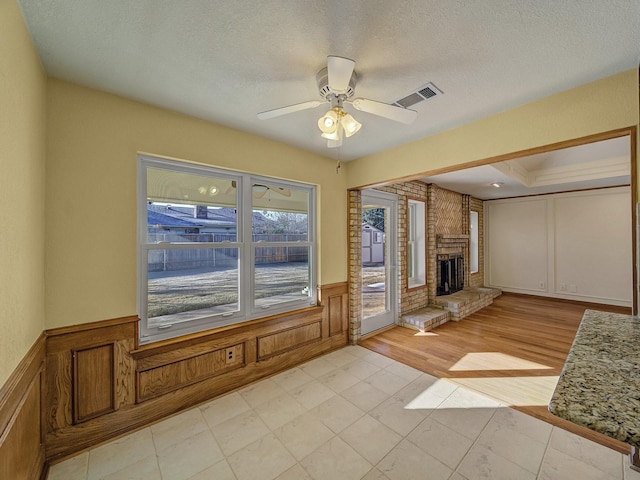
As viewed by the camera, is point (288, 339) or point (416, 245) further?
point (416, 245)

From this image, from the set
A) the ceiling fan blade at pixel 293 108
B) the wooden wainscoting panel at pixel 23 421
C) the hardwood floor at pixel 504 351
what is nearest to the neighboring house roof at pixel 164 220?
the wooden wainscoting panel at pixel 23 421

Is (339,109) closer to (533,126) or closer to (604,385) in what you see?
(533,126)

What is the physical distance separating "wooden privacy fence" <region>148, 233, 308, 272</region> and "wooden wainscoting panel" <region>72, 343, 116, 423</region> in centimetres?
69

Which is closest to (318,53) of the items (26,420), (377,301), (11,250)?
(11,250)

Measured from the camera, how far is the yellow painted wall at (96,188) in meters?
1.73

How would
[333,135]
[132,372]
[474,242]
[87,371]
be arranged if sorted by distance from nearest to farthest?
[333,135] < [87,371] < [132,372] < [474,242]

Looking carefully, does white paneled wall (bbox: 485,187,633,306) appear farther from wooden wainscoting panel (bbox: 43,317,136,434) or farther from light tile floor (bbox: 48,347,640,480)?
wooden wainscoting panel (bbox: 43,317,136,434)

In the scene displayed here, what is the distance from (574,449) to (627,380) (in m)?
1.34

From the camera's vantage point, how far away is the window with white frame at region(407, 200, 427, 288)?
190 inches

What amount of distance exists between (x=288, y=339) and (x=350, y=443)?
1.27 meters

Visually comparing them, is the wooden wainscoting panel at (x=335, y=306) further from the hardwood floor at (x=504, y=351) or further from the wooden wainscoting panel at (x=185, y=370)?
the wooden wainscoting panel at (x=185, y=370)

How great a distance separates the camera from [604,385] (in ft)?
3.09

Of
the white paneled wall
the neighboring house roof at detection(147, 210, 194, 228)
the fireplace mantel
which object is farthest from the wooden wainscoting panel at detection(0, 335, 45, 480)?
the white paneled wall

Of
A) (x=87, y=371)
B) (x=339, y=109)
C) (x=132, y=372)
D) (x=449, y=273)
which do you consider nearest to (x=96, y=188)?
(x=87, y=371)
